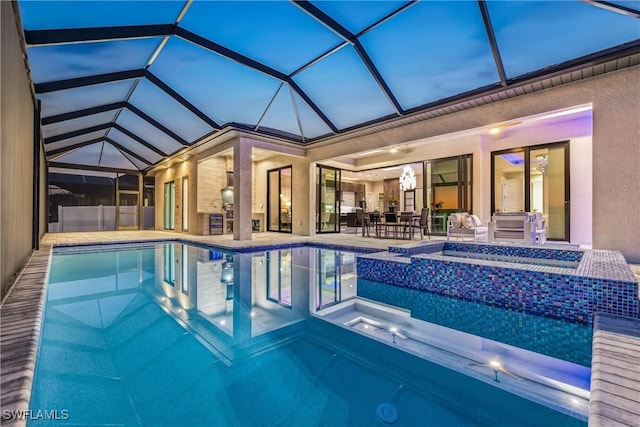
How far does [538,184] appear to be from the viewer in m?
7.89

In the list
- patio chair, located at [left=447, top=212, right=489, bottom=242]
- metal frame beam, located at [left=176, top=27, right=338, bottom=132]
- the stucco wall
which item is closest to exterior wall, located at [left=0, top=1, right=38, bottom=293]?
the stucco wall

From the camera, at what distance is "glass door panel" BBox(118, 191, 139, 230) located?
1411 centimetres

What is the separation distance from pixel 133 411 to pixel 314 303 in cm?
189

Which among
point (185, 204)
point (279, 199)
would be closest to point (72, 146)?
point (185, 204)

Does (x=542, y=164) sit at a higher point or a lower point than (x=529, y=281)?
higher

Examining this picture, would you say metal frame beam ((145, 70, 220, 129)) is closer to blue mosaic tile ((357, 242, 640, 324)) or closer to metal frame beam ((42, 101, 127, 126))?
metal frame beam ((42, 101, 127, 126))

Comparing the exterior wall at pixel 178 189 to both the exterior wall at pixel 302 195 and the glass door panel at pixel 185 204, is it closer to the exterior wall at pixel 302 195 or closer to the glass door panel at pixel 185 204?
the glass door panel at pixel 185 204

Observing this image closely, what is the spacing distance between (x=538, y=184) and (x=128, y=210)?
1649cm

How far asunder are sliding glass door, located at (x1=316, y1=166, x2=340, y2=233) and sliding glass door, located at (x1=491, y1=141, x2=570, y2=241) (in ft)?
17.7

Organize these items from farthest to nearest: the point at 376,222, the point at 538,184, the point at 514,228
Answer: the point at 376,222 → the point at 538,184 → the point at 514,228

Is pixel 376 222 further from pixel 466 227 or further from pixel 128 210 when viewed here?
pixel 128 210

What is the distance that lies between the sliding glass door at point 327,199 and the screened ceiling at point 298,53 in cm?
367

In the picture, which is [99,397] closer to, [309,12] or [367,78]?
[309,12]

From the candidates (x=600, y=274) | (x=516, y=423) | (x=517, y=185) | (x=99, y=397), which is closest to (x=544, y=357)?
(x=516, y=423)
